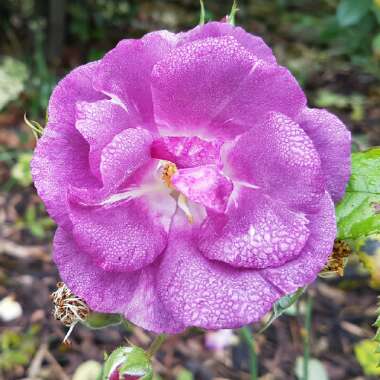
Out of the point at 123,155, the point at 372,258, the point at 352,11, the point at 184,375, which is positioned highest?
the point at 123,155

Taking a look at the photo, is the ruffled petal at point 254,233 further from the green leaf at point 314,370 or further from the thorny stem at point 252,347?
the green leaf at point 314,370

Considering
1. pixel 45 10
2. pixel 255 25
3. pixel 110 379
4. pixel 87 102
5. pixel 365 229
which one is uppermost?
pixel 87 102

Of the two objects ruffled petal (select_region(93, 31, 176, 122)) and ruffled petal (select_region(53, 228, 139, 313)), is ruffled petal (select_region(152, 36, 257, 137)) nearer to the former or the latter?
ruffled petal (select_region(93, 31, 176, 122))

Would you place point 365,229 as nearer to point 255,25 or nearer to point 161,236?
point 161,236

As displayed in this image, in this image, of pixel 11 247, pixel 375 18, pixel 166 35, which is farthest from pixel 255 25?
pixel 166 35

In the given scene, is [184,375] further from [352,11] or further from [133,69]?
[352,11]

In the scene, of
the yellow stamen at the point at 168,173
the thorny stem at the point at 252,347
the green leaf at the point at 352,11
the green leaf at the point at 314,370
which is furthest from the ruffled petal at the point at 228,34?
the green leaf at the point at 352,11

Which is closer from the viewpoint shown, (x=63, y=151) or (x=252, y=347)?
(x=63, y=151)

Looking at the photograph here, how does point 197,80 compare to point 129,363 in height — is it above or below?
above

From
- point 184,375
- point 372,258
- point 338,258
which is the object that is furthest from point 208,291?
point 184,375
